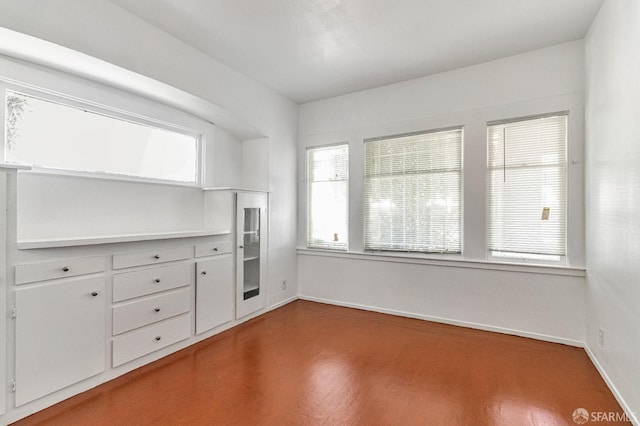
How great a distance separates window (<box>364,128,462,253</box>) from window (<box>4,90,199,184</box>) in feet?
8.12

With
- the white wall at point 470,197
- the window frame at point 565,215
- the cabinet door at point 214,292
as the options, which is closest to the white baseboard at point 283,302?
the white wall at point 470,197

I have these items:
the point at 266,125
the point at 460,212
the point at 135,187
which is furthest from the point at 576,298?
the point at 135,187

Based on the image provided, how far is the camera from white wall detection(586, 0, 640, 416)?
193 cm

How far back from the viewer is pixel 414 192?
12.9 feet

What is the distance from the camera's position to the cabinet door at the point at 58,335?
1989 millimetres

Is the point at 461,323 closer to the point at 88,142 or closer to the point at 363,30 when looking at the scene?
the point at 363,30

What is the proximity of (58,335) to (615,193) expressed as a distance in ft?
13.5

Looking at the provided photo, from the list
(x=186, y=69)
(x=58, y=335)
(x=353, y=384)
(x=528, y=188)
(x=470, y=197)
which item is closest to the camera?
(x=58, y=335)

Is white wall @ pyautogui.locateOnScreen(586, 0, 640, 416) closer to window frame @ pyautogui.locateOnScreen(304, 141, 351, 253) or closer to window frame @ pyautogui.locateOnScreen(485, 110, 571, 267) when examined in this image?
window frame @ pyautogui.locateOnScreen(485, 110, 571, 267)

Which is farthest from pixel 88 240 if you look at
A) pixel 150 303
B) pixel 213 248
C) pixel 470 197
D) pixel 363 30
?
pixel 470 197

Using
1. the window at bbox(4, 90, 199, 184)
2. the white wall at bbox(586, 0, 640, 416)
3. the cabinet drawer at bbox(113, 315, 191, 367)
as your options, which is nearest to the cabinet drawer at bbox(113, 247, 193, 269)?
the cabinet drawer at bbox(113, 315, 191, 367)

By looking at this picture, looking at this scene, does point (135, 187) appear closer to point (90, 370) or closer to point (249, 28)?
point (90, 370)

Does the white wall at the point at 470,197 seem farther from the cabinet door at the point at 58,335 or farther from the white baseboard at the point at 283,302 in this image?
the cabinet door at the point at 58,335

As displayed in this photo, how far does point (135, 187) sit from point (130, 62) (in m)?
1.17
